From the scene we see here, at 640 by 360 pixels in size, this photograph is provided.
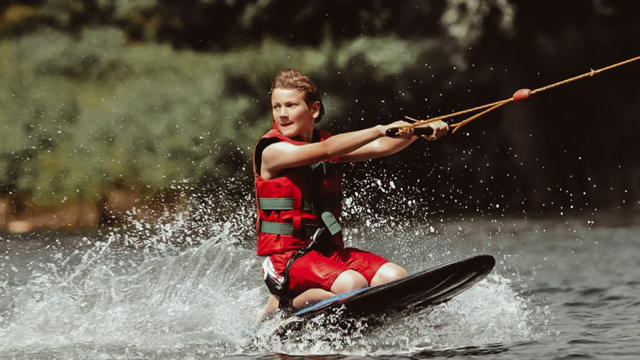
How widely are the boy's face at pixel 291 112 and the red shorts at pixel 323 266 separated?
1.87 ft

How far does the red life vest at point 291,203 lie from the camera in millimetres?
→ 4441

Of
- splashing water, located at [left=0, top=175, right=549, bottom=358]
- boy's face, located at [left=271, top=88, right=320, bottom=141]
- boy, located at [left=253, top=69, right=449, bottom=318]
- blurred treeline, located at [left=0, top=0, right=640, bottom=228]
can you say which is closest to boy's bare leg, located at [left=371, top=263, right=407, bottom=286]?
boy, located at [left=253, top=69, right=449, bottom=318]

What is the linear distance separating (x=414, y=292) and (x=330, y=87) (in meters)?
8.76

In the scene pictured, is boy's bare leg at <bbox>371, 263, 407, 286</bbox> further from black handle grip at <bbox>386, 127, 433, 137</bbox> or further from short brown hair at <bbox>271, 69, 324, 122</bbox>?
short brown hair at <bbox>271, 69, 324, 122</bbox>

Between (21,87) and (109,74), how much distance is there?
3.98 feet

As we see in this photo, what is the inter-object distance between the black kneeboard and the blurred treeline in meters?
8.28

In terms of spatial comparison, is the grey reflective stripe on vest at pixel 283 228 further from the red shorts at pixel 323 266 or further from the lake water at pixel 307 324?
the lake water at pixel 307 324

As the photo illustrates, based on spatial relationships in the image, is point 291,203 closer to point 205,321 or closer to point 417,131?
point 417,131

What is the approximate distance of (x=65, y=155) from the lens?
12867 mm

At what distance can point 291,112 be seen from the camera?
451 centimetres

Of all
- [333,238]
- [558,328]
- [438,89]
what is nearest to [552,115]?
[438,89]

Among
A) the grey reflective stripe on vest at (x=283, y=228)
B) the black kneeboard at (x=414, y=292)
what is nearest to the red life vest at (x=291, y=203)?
the grey reflective stripe on vest at (x=283, y=228)

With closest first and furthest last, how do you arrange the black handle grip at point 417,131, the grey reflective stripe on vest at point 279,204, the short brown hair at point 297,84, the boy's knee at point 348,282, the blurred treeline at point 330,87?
the black handle grip at point 417,131, the boy's knee at point 348,282, the grey reflective stripe on vest at point 279,204, the short brown hair at point 297,84, the blurred treeline at point 330,87

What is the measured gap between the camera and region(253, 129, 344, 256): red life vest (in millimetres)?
4441
